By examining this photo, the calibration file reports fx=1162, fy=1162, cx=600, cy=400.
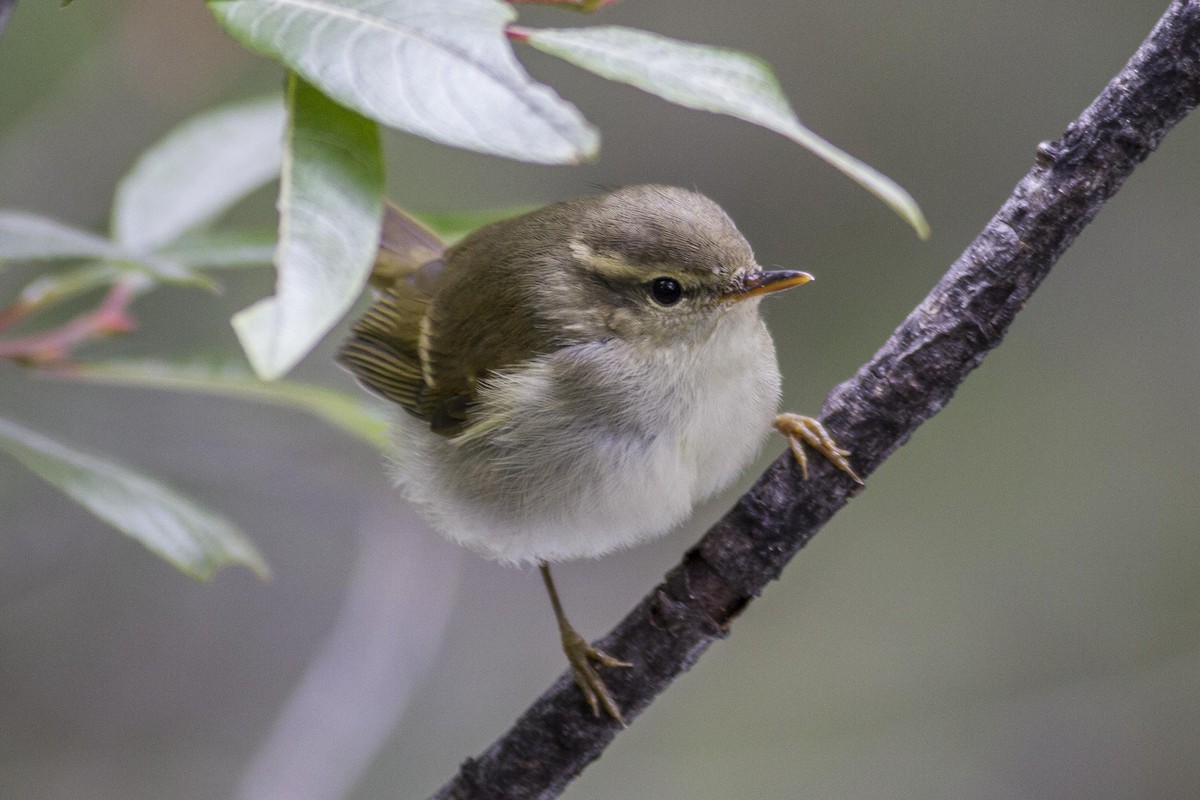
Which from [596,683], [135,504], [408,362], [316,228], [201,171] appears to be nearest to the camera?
[316,228]

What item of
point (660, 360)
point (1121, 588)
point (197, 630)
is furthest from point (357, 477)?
point (1121, 588)

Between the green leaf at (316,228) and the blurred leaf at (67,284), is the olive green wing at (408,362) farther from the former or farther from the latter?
the green leaf at (316,228)

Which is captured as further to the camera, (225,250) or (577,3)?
(225,250)

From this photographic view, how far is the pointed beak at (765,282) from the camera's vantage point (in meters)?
2.08

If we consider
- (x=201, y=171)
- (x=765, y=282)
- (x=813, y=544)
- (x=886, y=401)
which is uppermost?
(x=886, y=401)

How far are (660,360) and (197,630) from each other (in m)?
3.19

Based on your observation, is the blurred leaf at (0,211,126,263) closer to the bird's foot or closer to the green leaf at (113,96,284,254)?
the green leaf at (113,96,284,254)

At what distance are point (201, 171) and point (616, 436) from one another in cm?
102

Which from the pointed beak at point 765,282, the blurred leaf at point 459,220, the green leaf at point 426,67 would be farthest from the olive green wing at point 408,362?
the green leaf at point 426,67

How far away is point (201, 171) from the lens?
7.76 feet

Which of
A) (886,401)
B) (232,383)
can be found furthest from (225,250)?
(886,401)

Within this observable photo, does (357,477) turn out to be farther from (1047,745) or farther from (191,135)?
(1047,745)

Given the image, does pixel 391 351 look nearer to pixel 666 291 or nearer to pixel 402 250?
pixel 402 250

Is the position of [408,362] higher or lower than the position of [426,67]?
lower
